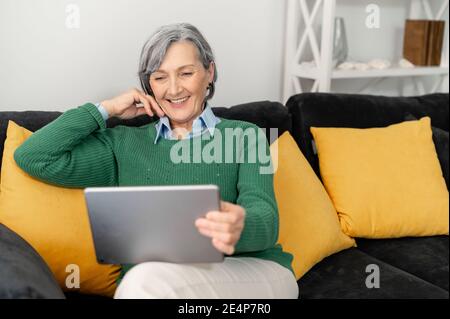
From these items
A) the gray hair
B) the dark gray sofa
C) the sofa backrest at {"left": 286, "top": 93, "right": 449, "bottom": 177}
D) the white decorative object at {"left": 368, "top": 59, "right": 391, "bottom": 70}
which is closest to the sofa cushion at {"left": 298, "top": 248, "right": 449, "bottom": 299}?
the dark gray sofa

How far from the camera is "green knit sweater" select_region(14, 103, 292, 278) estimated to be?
1.32 metres

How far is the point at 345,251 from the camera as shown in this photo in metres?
1.67

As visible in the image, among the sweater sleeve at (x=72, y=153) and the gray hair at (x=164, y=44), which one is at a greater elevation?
the gray hair at (x=164, y=44)

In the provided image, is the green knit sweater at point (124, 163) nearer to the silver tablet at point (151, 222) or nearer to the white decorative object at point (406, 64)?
the silver tablet at point (151, 222)

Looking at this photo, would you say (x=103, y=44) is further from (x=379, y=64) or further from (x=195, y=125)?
(x=379, y=64)

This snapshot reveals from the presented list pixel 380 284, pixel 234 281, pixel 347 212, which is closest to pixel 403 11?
pixel 347 212

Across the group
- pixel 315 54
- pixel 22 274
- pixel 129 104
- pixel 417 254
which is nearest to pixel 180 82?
pixel 129 104

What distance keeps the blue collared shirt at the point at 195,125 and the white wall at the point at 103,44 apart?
1.62ft

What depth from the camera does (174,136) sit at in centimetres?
143

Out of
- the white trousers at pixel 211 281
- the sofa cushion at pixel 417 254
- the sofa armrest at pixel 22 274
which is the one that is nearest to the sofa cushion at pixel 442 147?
the sofa cushion at pixel 417 254

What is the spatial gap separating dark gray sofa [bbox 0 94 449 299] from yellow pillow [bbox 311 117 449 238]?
0.06 meters

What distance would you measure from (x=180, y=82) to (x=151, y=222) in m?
0.45

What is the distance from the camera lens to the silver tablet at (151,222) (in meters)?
1.00

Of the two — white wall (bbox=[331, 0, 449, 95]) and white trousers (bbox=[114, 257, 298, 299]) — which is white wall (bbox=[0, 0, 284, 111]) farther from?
white trousers (bbox=[114, 257, 298, 299])
